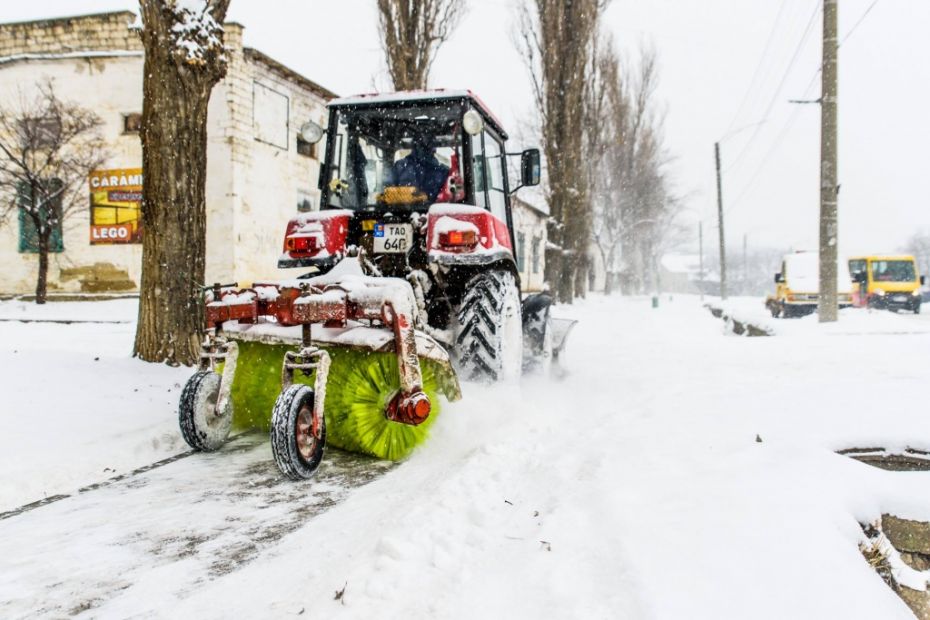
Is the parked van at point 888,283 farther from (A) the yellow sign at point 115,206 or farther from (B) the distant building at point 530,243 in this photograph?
(A) the yellow sign at point 115,206

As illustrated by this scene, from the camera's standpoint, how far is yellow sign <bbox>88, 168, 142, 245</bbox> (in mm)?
14430

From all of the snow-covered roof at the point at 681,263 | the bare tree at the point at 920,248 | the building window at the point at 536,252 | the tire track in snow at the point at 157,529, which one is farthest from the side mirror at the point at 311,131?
the snow-covered roof at the point at 681,263

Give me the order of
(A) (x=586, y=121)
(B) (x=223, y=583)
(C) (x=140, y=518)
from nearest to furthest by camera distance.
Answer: (B) (x=223, y=583), (C) (x=140, y=518), (A) (x=586, y=121)

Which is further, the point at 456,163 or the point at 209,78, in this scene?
the point at 209,78

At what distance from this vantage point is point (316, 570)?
2082mm

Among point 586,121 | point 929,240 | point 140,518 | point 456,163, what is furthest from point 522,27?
point 929,240

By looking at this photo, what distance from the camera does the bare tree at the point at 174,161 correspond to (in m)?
5.08

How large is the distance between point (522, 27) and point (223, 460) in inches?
740

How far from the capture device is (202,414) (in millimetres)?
3416

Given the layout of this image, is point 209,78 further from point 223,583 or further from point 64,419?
point 223,583

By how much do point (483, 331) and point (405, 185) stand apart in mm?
1370

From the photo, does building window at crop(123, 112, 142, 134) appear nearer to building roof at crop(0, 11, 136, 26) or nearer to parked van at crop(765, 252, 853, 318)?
building roof at crop(0, 11, 136, 26)

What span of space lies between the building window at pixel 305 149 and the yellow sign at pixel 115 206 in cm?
408

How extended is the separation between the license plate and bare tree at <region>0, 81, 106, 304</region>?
12902 mm
